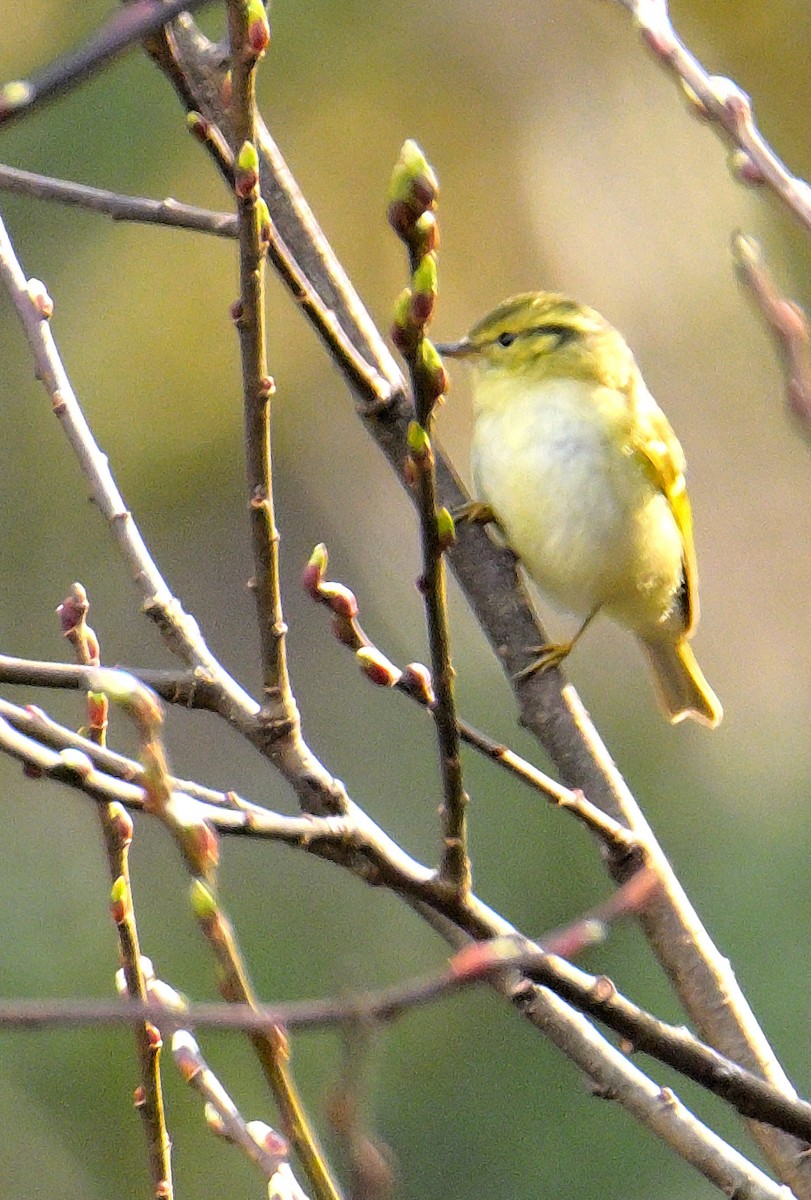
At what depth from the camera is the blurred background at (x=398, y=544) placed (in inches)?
231

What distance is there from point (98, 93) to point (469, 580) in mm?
6661

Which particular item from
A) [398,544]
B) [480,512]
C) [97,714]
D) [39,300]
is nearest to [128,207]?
[39,300]

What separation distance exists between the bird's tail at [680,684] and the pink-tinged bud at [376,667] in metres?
2.01

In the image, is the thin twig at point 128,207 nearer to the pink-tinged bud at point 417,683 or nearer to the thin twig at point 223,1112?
the pink-tinged bud at point 417,683

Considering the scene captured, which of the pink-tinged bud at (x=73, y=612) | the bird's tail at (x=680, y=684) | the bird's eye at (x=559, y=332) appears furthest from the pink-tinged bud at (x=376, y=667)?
the bird's tail at (x=680, y=684)

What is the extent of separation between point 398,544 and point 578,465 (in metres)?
4.97

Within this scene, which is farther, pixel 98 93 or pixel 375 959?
pixel 98 93

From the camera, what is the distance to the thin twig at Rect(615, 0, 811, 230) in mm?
979

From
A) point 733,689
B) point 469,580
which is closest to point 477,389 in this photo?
point 469,580

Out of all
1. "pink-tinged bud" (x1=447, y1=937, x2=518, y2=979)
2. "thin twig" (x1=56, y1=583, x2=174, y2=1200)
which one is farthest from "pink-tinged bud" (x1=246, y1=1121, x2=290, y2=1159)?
"pink-tinged bud" (x1=447, y1=937, x2=518, y2=979)

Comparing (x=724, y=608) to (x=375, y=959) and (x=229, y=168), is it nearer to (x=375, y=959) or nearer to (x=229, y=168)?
(x=375, y=959)

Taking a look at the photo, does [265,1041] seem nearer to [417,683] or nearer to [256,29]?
[417,683]

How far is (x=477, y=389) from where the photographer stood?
311 centimetres

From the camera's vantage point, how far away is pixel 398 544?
7840 mm
